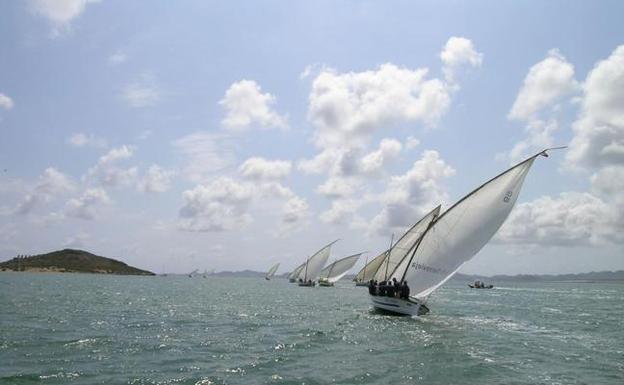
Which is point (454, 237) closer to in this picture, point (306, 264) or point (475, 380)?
point (475, 380)

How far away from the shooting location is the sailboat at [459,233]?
1660 inches

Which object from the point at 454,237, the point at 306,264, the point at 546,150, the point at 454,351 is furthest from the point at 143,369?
the point at 306,264

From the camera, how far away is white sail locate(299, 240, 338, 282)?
16250 cm

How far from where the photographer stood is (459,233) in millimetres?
43844

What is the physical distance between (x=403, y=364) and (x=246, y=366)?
25.8ft

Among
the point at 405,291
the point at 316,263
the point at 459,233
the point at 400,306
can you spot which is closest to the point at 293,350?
the point at 459,233

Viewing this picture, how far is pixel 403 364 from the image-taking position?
86.4 ft

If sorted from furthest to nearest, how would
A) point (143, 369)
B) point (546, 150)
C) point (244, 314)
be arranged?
1. point (244, 314)
2. point (546, 150)
3. point (143, 369)

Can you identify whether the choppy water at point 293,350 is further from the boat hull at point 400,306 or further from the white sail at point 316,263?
the white sail at point 316,263

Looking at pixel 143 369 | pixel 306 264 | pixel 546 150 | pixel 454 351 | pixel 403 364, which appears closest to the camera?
pixel 143 369

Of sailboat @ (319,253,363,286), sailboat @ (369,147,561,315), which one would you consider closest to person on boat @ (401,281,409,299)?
sailboat @ (369,147,561,315)

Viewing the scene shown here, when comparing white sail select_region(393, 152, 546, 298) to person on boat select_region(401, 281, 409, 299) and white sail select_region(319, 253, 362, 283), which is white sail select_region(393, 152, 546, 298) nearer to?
person on boat select_region(401, 281, 409, 299)

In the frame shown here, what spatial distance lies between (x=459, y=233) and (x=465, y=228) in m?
0.69

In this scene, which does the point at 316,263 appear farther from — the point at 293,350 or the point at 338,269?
the point at 293,350
